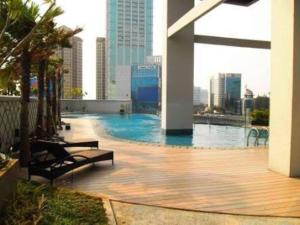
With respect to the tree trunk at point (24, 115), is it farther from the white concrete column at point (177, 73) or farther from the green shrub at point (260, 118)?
the green shrub at point (260, 118)

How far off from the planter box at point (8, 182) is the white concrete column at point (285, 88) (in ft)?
17.1

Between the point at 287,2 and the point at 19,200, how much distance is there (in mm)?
6122

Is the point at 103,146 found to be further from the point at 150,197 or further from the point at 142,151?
the point at 150,197

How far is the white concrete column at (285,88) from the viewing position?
694 centimetres

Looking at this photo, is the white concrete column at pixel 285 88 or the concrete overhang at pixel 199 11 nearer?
the white concrete column at pixel 285 88

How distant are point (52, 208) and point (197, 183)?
9.70 feet

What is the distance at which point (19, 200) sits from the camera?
473cm

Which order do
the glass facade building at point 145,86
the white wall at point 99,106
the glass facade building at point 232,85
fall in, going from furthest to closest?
the glass facade building at point 232,85
the glass facade building at point 145,86
the white wall at point 99,106

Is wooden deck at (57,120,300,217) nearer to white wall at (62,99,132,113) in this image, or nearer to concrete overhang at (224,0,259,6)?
concrete overhang at (224,0,259,6)

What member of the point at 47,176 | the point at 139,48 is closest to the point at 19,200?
the point at 47,176

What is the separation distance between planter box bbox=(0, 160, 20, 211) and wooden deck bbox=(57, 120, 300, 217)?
147 centimetres

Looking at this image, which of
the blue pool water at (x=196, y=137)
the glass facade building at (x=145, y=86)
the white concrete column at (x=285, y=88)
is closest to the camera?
the white concrete column at (x=285, y=88)

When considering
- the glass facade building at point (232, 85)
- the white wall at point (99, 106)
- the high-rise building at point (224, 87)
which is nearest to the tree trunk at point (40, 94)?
the white wall at point (99, 106)

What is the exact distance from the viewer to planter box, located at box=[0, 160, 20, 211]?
14.1 ft
